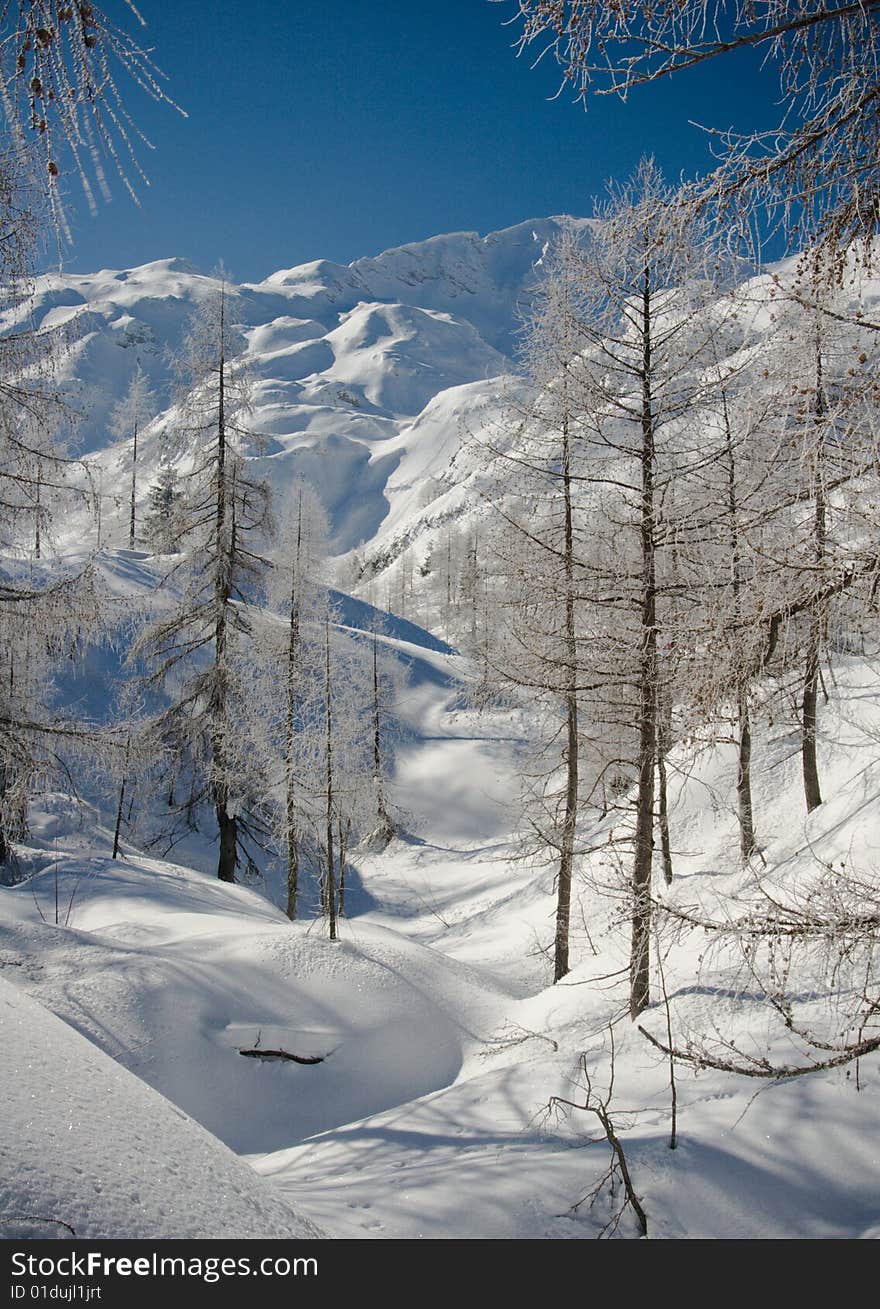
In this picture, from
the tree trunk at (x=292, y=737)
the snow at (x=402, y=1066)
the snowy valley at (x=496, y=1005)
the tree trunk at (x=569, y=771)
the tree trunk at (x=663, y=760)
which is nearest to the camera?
the snow at (x=402, y=1066)

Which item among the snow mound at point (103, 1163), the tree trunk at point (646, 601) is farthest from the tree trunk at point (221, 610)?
the snow mound at point (103, 1163)

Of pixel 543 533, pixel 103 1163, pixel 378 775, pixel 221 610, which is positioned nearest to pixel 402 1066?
pixel 543 533

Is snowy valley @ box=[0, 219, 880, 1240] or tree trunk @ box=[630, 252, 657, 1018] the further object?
tree trunk @ box=[630, 252, 657, 1018]

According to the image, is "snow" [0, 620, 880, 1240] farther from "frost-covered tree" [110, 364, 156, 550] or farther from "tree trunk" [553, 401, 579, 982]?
"frost-covered tree" [110, 364, 156, 550]

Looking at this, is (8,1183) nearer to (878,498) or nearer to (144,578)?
(878,498)

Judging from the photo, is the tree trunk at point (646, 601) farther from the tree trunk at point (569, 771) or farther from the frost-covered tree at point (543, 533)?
the tree trunk at point (569, 771)

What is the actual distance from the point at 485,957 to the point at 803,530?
47.2ft

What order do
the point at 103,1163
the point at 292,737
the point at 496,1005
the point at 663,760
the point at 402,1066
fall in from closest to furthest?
the point at 103,1163
the point at 663,760
the point at 402,1066
the point at 496,1005
the point at 292,737

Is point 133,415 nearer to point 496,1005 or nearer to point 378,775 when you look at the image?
point 378,775

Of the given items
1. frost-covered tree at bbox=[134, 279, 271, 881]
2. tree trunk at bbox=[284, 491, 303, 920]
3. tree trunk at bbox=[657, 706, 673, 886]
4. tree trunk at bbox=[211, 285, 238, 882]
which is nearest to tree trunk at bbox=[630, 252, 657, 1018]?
tree trunk at bbox=[657, 706, 673, 886]

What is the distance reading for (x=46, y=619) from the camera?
877 centimetres

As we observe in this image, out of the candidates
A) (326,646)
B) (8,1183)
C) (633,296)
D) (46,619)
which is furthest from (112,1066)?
(326,646)

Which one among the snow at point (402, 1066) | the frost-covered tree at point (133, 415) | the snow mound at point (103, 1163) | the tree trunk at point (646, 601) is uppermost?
the frost-covered tree at point (133, 415)

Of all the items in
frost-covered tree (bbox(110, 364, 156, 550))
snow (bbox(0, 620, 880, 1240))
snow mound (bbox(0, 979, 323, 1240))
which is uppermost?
A: frost-covered tree (bbox(110, 364, 156, 550))
